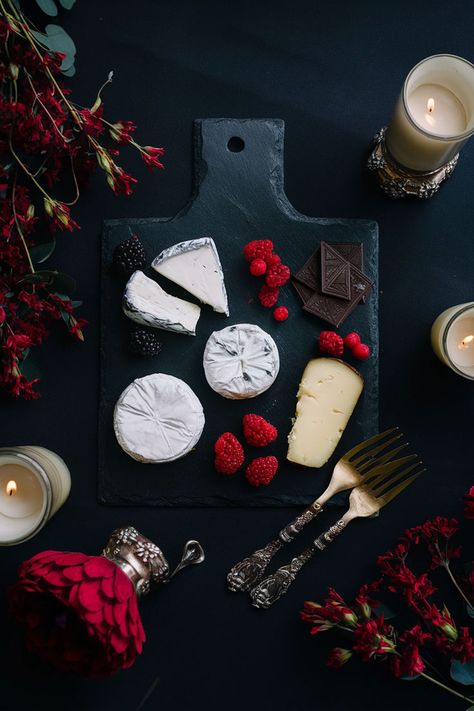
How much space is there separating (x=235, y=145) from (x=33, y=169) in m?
0.52

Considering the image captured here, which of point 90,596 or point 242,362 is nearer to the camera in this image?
point 90,596

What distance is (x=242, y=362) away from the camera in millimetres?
1726

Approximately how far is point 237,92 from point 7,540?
4.09 ft

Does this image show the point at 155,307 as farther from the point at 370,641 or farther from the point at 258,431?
the point at 370,641

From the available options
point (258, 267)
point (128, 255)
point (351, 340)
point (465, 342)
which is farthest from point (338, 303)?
point (128, 255)

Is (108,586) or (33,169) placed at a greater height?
(33,169)

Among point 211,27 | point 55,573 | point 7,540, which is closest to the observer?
point 55,573

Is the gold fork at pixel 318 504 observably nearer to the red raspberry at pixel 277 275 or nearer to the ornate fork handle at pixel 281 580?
the ornate fork handle at pixel 281 580

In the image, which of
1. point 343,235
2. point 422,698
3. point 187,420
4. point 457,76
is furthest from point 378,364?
point 422,698

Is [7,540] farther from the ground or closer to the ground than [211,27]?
closer to the ground

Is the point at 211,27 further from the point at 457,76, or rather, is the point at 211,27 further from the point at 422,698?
the point at 422,698

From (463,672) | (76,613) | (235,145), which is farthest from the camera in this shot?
(235,145)

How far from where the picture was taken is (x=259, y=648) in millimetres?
1740

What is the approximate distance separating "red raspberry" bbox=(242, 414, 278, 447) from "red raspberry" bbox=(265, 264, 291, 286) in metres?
0.33
